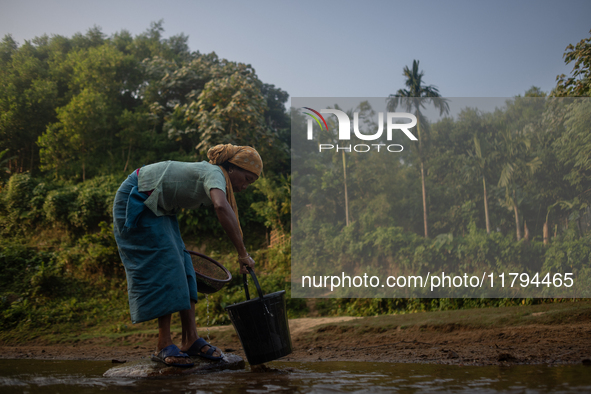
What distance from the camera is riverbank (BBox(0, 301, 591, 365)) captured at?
315cm

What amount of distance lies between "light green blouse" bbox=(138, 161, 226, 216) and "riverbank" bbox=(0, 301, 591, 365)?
191 centimetres

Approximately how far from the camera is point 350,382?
7.30 ft

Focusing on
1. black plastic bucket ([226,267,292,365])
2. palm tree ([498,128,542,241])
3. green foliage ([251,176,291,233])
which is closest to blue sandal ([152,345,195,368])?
black plastic bucket ([226,267,292,365])

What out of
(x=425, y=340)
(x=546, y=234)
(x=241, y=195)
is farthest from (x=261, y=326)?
(x=241, y=195)

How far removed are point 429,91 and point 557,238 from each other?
623 cm

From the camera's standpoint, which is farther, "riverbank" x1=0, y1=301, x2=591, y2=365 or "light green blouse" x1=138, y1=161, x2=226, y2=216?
"riverbank" x1=0, y1=301, x2=591, y2=365

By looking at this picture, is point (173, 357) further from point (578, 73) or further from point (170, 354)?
point (578, 73)

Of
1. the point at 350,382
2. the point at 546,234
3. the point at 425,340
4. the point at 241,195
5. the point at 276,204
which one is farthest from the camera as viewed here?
the point at 241,195

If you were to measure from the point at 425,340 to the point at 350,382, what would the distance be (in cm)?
240

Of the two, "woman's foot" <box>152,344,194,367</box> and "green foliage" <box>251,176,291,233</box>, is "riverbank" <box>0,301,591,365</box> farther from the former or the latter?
"green foliage" <box>251,176,291,233</box>

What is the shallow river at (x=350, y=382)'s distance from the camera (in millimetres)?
1935

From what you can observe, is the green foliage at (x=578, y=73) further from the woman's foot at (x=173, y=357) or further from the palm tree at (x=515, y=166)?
the woman's foot at (x=173, y=357)

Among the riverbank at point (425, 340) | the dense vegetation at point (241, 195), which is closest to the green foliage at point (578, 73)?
the dense vegetation at point (241, 195)

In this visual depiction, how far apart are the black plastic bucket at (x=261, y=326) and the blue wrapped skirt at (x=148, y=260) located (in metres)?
0.37
